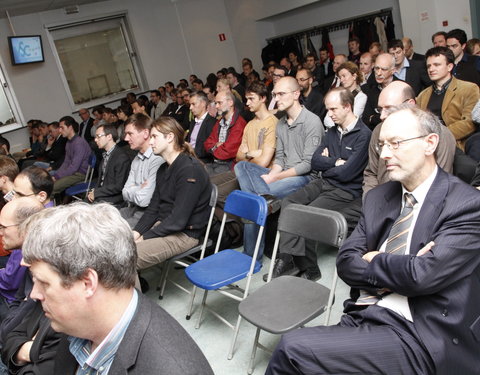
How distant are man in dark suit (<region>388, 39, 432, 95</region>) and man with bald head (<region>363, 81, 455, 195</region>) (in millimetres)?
2118

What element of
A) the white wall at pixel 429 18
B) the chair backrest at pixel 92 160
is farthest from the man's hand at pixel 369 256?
the white wall at pixel 429 18

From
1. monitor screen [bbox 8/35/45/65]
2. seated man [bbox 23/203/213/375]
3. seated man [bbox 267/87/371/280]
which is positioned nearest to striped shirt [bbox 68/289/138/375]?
seated man [bbox 23/203/213/375]

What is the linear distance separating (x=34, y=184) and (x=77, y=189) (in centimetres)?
300

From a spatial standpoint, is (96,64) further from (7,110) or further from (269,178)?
(269,178)

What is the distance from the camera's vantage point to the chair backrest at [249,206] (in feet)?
9.14

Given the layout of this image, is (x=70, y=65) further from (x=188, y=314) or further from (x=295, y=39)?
(x=188, y=314)

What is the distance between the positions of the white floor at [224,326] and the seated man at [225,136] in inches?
55.0

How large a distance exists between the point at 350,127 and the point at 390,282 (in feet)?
6.22

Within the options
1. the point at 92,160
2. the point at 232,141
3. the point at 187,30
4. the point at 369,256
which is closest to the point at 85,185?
the point at 92,160

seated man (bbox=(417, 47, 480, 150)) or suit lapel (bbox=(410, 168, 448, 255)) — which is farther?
seated man (bbox=(417, 47, 480, 150))

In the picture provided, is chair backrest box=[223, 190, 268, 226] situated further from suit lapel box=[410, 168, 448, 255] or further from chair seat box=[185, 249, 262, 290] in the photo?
suit lapel box=[410, 168, 448, 255]

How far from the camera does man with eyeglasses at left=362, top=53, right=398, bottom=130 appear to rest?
14.3ft

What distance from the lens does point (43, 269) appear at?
1.23 meters

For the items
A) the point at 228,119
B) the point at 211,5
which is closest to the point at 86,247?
the point at 228,119
